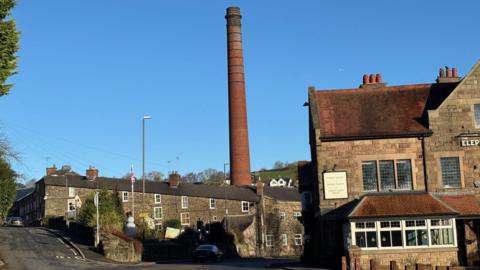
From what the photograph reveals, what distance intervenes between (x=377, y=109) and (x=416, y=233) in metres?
8.65

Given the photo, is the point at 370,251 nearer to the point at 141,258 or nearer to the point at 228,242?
the point at 141,258

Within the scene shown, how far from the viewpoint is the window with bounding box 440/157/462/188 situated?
3681 cm

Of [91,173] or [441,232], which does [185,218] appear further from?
[441,232]

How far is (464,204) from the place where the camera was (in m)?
35.6

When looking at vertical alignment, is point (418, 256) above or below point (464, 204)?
below

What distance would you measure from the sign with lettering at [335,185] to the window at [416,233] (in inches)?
171

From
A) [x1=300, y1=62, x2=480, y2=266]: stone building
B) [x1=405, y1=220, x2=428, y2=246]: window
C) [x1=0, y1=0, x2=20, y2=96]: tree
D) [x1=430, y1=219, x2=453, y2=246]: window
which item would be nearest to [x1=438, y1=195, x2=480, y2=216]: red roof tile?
[x1=300, y1=62, x2=480, y2=266]: stone building

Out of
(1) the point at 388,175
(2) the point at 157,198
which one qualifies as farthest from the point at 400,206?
(2) the point at 157,198

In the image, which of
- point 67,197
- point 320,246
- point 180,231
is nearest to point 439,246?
point 320,246

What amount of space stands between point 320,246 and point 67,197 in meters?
53.1

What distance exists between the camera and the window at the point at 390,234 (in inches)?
1348

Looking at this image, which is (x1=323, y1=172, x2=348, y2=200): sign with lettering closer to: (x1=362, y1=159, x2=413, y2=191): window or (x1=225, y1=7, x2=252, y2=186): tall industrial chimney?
(x1=362, y1=159, x2=413, y2=191): window

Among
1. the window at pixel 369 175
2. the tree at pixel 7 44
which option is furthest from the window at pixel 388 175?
the tree at pixel 7 44

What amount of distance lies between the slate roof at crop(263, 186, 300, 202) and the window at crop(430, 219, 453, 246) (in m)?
53.8
